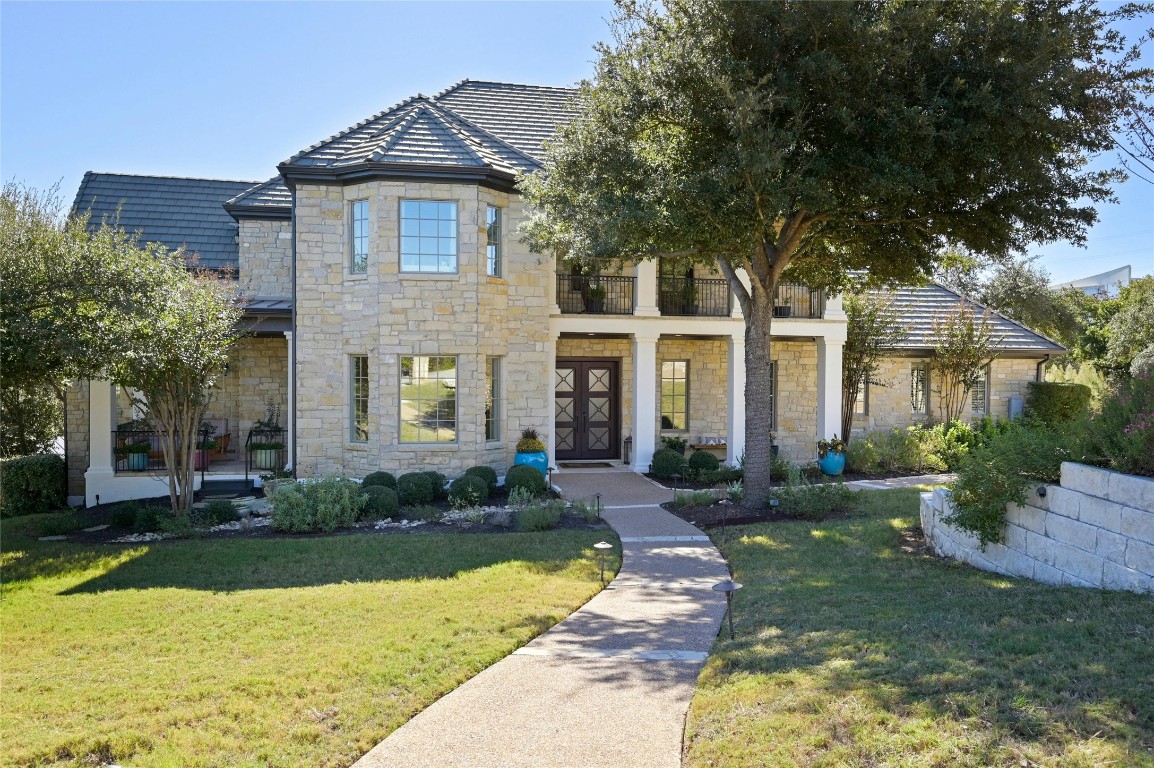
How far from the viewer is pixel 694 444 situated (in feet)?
64.7

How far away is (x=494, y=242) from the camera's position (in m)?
16.1

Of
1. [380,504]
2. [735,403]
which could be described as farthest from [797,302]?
[380,504]

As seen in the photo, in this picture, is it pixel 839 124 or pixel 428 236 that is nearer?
pixel 839 124

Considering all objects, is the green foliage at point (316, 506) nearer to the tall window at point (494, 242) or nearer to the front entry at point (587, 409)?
the tall window at point (494, 242)

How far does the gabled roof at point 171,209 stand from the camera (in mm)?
19266

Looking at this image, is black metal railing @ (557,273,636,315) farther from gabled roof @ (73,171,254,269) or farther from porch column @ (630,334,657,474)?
gabled roof @ (73,171,254,269)

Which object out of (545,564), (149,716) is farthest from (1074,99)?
(149,716)

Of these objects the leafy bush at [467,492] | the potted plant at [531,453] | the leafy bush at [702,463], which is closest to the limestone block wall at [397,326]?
the potted plant at [531,453]

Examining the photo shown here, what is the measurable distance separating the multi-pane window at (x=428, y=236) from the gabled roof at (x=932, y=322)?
39.2 feet

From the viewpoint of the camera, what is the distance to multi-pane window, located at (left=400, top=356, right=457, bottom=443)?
50.8ft

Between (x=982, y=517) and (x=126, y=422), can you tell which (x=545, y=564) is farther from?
(x=126, y=422)

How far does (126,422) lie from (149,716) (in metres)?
13.7

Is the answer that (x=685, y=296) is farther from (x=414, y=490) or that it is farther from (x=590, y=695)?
(x=590, y=695)

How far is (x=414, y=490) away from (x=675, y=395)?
858cm
